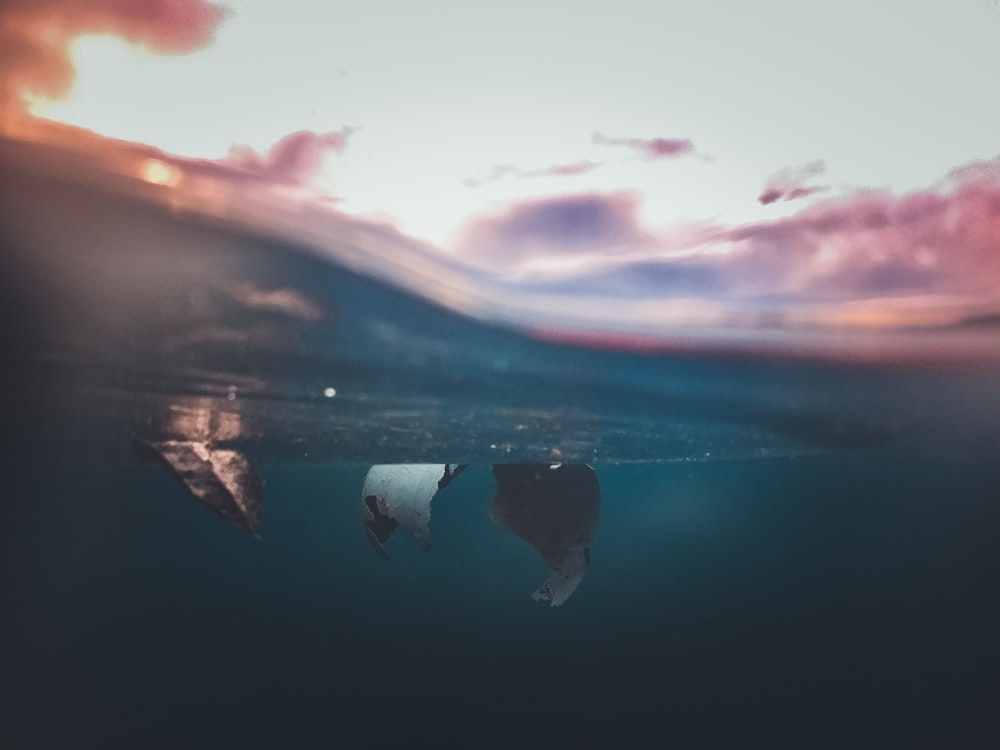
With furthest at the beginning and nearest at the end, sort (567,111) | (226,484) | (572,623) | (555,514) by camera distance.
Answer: (572,623)
(555,514)
(226,484)
(567,111)

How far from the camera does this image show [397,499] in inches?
369

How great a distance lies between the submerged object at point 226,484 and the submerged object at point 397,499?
6.86 feet

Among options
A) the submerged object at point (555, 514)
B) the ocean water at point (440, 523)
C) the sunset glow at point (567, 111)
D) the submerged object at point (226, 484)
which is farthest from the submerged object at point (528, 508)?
the sunset glow at point (567, 111)

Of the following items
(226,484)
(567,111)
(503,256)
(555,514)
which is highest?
(567,111)

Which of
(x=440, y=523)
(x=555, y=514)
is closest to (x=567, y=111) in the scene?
(x=555, y=514)

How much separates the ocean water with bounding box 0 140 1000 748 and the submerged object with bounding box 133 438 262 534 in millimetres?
291

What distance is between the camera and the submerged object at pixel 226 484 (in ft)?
23.0

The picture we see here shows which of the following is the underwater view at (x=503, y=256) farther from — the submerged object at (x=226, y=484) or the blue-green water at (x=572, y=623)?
the blue-green water at (x=572, y=623)

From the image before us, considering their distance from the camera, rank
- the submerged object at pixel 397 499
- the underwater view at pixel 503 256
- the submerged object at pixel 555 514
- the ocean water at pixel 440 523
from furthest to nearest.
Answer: the submerged object at pixel 397 499, the submerged object at pixel 555 514, the ocean water at pixel 440 523, the underwater view at pixel 503 256

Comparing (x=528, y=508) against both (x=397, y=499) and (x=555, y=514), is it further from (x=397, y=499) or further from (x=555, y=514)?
(x=397, y=499)

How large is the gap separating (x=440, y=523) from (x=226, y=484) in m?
38.1

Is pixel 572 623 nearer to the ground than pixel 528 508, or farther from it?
nearer to the ground

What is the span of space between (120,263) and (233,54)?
8.67ft

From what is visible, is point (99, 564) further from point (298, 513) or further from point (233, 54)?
point (233, 54)
